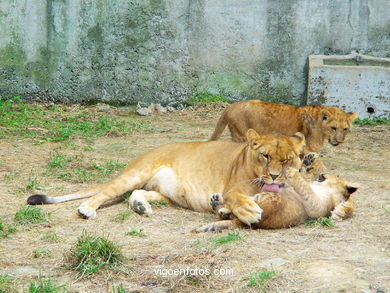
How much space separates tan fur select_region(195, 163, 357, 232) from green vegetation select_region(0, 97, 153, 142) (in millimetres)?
3762

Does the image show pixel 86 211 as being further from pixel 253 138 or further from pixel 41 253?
pixel 253 138

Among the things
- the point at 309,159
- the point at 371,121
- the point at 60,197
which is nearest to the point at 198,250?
the point at 60,197

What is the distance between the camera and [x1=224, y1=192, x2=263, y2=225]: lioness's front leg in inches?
184

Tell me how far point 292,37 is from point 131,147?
3.30 meters

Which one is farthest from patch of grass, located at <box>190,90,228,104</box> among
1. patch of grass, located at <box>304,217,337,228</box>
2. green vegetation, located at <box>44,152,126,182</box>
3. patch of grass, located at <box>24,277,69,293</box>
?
patch of grass, located at <box>24,277,69,293</box>

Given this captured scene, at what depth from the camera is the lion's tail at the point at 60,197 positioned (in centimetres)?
539

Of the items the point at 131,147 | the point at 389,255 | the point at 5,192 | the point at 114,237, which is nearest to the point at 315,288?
the point at 389,255

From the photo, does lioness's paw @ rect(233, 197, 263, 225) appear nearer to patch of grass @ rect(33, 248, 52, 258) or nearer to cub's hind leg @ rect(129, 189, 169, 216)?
cub's hind leg @ rect(129, 189, 169, 216)

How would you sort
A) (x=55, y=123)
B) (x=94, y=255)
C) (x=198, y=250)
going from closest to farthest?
(x=94, y=255)
(x=198, y=250)
(x=55, y=123)

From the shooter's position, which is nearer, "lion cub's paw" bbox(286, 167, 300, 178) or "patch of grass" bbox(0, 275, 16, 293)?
"patch of grass" bbox(0, 275, 16, 293)

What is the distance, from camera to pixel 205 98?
1015 centimetres

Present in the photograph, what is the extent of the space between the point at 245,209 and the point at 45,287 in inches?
63.5

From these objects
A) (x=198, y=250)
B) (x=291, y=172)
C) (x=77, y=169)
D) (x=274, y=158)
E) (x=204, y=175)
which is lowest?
(x=77, y=169)

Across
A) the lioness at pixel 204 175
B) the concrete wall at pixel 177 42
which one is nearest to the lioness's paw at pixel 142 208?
the lioness at pixel 204 175
